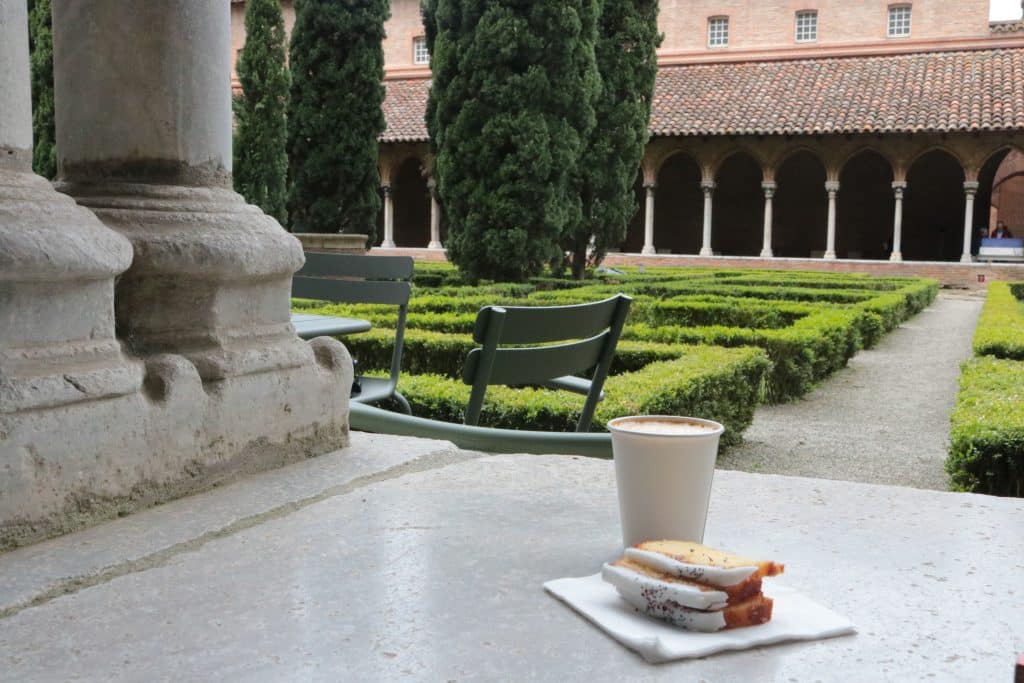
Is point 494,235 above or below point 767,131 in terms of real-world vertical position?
below

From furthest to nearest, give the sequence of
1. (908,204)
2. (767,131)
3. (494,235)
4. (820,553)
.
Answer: (908,204), (767,131), (494,235), (820,553)

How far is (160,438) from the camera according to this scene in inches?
76.2

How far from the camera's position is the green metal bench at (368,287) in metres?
4.40

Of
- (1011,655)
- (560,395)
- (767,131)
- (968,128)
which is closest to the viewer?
(1011,655)

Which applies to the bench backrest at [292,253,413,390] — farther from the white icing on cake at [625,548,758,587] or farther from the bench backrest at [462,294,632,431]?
the white icing on cake at [625,548,758,587]

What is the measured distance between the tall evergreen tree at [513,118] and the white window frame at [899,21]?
17123 millimetres

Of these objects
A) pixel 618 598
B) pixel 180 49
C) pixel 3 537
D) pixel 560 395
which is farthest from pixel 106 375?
pixel 560 395

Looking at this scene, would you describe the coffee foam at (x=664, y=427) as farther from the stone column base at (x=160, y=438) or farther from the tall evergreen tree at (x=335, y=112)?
the tall evergreen tree at (x=335, y=112)

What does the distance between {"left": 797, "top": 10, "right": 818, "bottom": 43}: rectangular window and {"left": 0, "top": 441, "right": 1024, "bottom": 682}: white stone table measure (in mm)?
28146

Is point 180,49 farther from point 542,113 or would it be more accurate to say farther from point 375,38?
point 375,38

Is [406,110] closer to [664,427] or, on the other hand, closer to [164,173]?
[164,173]

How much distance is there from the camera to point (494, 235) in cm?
1310

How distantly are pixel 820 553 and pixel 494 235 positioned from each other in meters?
11.6

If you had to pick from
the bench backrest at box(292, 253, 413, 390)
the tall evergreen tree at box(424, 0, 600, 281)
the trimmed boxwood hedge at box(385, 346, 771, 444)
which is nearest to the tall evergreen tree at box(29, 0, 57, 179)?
the tall evergreen tree at box(424, 0, 600, 281)
